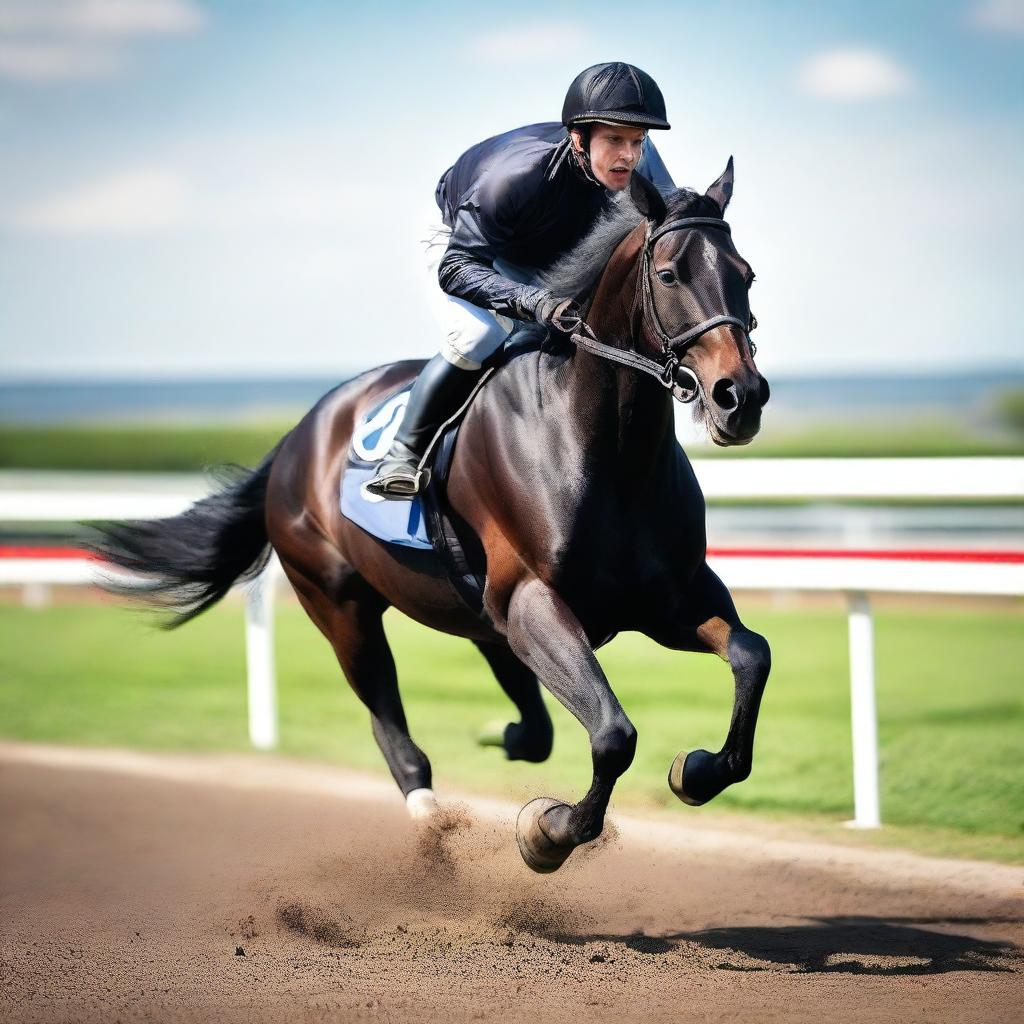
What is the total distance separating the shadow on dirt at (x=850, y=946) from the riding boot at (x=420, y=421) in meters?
1.49

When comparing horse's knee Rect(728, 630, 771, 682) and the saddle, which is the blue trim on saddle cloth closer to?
the saddle

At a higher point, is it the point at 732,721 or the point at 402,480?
the point at 402,480

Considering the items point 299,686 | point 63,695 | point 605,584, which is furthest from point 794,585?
point 63,695

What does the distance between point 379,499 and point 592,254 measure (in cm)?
121

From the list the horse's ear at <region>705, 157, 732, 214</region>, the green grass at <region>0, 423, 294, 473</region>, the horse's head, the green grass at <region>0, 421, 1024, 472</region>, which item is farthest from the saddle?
the green grass at <region>0, 423, 294, 473</region>

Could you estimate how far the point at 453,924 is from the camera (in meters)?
4.54

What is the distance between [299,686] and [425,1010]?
612 cm

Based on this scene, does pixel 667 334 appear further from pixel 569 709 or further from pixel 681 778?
pixel 681 778

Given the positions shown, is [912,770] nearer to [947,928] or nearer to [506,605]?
[947,928]

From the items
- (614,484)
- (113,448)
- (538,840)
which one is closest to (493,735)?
(538,840)

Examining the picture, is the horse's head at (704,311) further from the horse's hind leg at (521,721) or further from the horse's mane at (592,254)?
the horse's hind leg at (521,721)

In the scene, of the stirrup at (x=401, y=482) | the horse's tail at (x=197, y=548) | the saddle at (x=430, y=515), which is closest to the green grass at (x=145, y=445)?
the horse's tail at (x=197, y=548)

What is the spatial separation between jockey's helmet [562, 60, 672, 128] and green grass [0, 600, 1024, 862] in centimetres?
278

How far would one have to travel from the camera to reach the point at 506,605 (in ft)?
14.1
